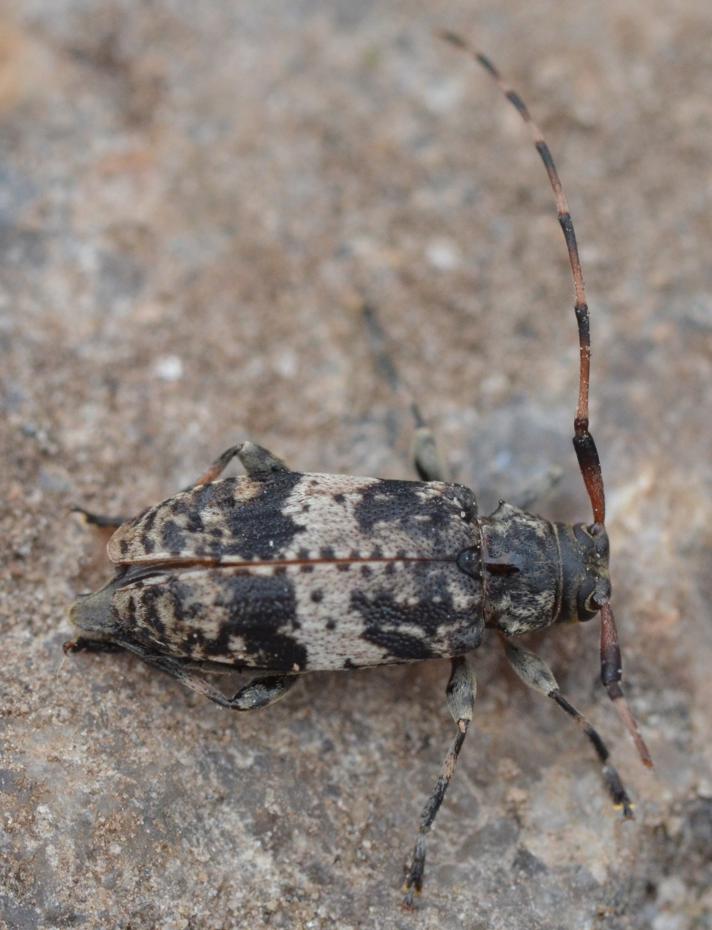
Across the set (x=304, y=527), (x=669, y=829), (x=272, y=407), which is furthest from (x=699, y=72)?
(x=669, y=829)

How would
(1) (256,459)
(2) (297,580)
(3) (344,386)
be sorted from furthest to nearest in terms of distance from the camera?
(3) (344,386) < (1) (256,459) < (2) (297,580)

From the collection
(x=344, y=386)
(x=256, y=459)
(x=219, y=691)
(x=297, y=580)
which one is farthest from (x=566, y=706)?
(x=344, y=386)

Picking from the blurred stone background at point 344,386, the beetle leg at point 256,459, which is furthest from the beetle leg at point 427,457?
the beetle leg at point 256,459

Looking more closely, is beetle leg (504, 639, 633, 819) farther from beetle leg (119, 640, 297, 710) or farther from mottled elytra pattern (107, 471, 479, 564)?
beetle leg (119, 640, 297, 710)

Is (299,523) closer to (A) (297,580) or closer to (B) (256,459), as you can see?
(A) (297,580)

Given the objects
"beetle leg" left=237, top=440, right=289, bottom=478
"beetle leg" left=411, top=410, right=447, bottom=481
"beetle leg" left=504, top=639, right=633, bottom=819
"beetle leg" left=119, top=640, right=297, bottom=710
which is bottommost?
"beetle leg" left=119, top=640, right=297, bottom=710

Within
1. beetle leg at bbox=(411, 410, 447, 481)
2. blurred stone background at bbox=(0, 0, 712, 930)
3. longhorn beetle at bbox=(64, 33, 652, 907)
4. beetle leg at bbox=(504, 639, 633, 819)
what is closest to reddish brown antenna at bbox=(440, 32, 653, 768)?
longhorn beetle at bbox=(64, 33, 652, 907)

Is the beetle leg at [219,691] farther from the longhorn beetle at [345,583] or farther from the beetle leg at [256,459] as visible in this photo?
the beetle leg at [256,459]
